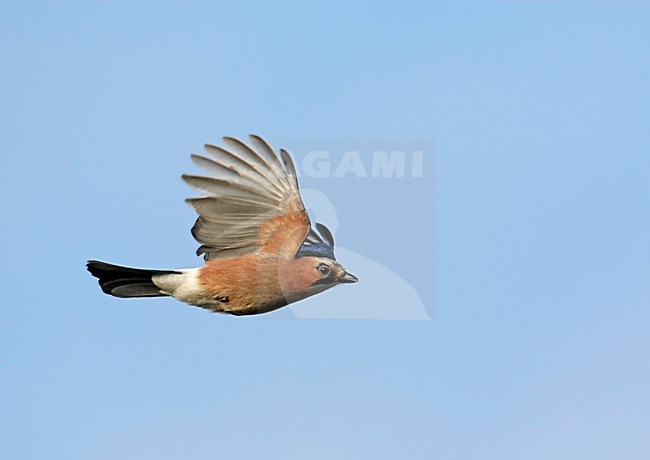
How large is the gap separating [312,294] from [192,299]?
1.16 metres

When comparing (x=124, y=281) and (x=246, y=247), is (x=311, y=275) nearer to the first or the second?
(x=246, y=247)

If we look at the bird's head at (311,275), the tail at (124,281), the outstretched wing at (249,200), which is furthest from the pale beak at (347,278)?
the tail at (124,281)

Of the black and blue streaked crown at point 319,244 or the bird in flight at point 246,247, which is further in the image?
the black and blue streaked crown at point 319,244

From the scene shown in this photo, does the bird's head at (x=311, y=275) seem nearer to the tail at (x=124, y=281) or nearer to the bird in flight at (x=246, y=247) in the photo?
the bird in flight at (x=246, y=247)

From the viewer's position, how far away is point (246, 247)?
12430mm

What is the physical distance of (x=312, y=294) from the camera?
40.8 feet

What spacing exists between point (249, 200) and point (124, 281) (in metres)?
1.73

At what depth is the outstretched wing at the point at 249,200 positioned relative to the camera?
468 inches

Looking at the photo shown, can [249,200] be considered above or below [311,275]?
above

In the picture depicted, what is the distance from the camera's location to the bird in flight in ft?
39.1

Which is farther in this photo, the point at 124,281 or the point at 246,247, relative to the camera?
the point at 124,281

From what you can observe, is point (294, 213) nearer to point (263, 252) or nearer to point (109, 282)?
point (263, 252)

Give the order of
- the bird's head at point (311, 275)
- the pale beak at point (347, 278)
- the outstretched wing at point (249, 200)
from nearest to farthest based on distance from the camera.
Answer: the outstretched wing at point (249, 200) < the bird's head at point (311, 275) < the pale beak at point (347, 278)

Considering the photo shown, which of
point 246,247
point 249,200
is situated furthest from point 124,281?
point 249,200
